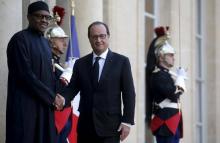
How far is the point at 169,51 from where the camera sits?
36.9ft

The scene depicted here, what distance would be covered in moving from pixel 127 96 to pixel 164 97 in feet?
11.9

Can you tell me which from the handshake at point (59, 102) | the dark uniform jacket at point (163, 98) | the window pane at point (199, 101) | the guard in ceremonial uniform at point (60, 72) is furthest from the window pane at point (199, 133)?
the handshake at point (59, 102)

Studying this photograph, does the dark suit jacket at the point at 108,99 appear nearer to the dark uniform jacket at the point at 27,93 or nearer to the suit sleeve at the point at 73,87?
the suit sleeve at the point at 73,87

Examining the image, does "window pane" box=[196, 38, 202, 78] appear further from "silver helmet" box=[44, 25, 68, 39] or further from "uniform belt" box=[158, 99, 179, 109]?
"silver helmet" box=[44, 25, 68, 39]

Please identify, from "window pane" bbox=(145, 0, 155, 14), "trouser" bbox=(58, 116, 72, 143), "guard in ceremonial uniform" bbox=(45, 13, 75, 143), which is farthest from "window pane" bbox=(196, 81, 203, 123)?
"trouser" bbox=(58, 116, 72, 143)

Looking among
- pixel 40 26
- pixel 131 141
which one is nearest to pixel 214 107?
pixel 131 141

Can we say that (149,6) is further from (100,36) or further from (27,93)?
(100,36)

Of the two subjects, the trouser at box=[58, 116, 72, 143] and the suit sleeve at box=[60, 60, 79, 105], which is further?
the trouser at box=[58, 116, 72, 143]

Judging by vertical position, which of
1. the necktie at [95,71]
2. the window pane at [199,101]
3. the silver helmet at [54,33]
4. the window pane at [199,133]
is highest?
the silver helmet at [54,33]

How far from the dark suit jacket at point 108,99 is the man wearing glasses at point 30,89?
47 centimetres

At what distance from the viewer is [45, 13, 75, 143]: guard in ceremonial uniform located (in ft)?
29.7

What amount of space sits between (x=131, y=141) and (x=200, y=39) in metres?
5.06

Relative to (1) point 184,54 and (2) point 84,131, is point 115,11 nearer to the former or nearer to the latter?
(1) point 184,54

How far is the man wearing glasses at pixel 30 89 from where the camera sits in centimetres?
779
